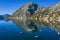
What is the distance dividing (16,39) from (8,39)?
3.22 meters

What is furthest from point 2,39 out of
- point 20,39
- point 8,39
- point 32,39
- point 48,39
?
point 48,39

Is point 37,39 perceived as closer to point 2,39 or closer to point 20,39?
point 20,39

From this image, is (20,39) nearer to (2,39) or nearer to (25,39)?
(25,39)

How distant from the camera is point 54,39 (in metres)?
68.5

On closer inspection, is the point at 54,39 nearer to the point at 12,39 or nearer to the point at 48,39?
the point at 48,39

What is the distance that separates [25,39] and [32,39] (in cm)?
283

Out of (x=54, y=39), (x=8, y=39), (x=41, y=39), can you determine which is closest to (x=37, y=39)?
(x=41, y=39)

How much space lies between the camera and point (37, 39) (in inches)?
2753

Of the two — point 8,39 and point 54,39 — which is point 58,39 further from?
point 8,39

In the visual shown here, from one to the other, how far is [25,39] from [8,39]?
268 inches

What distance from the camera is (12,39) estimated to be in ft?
229

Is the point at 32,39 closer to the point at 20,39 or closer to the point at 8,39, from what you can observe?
the point at 20,39

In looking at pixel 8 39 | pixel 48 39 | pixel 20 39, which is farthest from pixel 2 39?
pixel 48 39

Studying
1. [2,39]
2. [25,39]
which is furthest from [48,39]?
[2,39]
